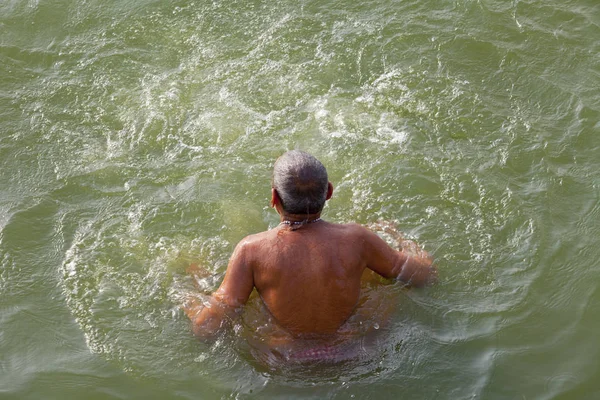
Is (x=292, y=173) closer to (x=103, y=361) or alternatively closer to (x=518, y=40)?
(x=103, y=361)

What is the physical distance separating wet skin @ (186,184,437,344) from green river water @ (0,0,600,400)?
1.06 feet

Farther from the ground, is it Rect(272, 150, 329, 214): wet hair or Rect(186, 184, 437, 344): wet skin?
Rect(272, 150, 329, 214): wet hair

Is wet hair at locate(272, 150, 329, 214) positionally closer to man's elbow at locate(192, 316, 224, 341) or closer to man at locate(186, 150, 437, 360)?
man at locate(186, 150, 437, 360)

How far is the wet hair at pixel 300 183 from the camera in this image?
458 centimetres

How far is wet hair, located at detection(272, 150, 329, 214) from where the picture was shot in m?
4.58

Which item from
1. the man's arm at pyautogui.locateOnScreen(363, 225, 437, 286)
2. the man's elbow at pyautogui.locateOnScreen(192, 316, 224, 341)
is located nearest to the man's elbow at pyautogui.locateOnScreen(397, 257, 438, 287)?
the man's arm at pyautogui.locateOnScreen(363, 225, 437, 286)

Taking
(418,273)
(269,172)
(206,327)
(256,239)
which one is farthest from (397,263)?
(269,172)

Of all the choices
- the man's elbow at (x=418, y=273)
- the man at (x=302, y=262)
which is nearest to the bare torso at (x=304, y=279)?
the man at (x=302, y=262)

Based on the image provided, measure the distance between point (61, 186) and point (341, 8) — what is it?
3.43 m

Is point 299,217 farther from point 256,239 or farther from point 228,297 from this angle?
point 228,297

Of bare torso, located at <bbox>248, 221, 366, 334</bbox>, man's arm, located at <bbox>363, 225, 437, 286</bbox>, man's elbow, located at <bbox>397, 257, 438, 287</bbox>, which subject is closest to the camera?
bare torso, located at <bbox>248, 221, 366, 334</bbox>

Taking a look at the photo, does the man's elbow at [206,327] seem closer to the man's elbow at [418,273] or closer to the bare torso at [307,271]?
the bare torso at [307,271]

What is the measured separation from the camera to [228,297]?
194 inches

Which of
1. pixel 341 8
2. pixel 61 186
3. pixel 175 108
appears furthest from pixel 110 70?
pixel 341 8
